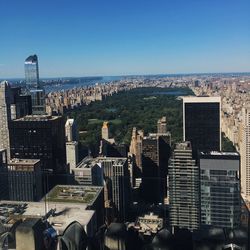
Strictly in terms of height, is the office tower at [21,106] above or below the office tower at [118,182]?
above

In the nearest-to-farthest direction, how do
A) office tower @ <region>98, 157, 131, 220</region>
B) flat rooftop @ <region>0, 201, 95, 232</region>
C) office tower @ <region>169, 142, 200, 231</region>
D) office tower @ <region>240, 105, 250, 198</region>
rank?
flat rooftop @ <region>0, 201, 95, 232</region> → office tower @ <region>169, 142, 200, 231</region> → office tower @ <region>98, 157, 131, 220</region> → office tower @ <region>240, 105, 250, 198</region>

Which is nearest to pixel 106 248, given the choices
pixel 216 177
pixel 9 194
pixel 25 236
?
pixel 25 236

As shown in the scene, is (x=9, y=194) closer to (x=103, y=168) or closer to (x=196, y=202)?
(x=103, y=168)

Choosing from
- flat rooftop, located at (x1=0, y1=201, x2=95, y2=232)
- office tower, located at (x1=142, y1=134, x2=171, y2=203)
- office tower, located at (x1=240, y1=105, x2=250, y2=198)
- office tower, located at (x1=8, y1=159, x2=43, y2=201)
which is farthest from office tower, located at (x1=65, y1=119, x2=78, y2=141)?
flat rooftop, located at (x1=0, y1=201, x2=95, y2=232)

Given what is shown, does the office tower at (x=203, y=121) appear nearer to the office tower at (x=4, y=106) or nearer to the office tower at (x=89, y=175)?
the office tower at (x=89, y=175)

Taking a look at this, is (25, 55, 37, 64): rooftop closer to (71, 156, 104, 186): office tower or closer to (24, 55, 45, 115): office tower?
(24, 55, 45, 115): office tower

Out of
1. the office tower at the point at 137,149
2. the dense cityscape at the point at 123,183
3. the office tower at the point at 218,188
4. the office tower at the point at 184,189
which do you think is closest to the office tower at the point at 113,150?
the dense cityscape at the point at 123,183
